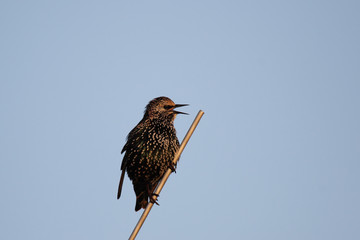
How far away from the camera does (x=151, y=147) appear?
18.7ft

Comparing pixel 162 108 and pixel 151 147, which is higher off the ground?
pixel 162 108

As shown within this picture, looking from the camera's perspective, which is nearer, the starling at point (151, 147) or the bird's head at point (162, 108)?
the starling at point (151, 147)

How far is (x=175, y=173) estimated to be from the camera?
17.6 feet

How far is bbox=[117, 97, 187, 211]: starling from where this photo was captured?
565 cm

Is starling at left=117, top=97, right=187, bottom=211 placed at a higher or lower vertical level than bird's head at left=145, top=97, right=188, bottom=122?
lower

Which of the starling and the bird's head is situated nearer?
the starling

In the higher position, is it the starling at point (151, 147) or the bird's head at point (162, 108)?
the bird's head at point (162, 108)

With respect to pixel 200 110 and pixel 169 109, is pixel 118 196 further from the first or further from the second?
pixel 200 110

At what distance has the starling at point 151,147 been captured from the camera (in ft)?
18.5

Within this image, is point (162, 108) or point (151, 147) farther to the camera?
point (162, 108)

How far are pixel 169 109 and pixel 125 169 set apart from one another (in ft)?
3.34

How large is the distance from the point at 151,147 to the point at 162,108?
57cm

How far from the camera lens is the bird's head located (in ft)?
19.1

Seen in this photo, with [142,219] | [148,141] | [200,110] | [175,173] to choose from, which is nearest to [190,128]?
[200,110]
